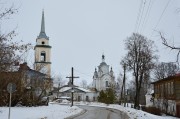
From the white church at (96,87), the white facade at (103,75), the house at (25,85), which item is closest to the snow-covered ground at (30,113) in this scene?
the house at (25,85)

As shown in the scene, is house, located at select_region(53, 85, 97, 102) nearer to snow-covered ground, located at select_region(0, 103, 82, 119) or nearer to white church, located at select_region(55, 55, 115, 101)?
white church, located at select_region(55, 55, 115, 101)

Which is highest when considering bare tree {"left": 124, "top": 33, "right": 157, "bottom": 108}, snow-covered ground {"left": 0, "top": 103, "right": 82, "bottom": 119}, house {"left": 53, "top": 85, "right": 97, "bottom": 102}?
bare tree {"left": 124, "top": 33, "right": 157, "bottom": 108}

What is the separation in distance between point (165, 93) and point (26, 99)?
23.7m

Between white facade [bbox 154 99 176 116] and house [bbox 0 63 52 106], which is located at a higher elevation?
house [bbox 0 63 52 106]

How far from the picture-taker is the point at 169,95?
4766cm

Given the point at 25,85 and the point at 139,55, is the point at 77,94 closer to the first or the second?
the point at 139,55

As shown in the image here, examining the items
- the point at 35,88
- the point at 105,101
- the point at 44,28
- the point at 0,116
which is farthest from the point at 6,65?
the point at 44,28

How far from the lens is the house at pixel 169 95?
43484 mm

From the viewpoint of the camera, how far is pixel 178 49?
741 inches

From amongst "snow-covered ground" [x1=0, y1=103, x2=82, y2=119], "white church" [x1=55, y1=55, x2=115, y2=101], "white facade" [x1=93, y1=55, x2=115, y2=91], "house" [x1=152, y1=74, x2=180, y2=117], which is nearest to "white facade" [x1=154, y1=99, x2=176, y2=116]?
"house" [x1=152, y1=74, x2=180, y2=117]

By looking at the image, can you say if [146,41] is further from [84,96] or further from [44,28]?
[84,96]

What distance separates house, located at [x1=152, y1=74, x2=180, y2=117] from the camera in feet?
143

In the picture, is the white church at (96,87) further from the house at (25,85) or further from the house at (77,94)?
the house at (25,85)

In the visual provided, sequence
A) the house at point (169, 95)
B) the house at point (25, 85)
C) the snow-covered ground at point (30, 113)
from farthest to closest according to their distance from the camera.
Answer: the house at point (169, 95) → the house at point (25, 85) → the snow-covered ground at point (30, 113)
